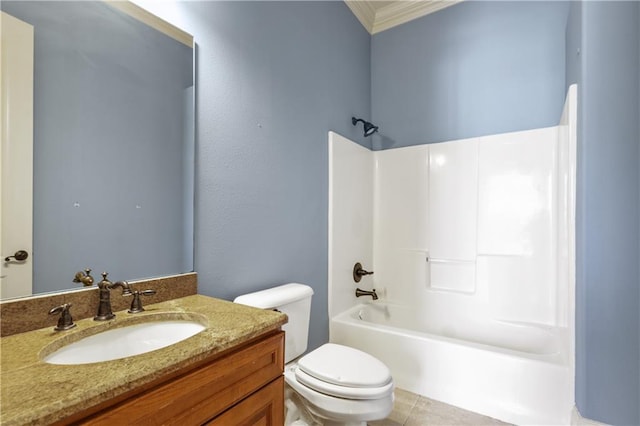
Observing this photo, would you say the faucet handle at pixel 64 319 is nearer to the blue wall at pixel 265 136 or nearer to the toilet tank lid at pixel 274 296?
the blue wall at pixel 265 136

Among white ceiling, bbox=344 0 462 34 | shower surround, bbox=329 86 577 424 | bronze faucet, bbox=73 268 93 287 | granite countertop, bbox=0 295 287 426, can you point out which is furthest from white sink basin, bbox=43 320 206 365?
white ceiling, bbox=344 0 462 34

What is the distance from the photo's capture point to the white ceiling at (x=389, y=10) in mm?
2439

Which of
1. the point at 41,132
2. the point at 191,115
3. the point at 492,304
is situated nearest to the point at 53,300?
the point at 41,132

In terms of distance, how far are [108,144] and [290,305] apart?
1.05m

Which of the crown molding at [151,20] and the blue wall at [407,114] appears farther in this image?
the blue wall at [407,114]

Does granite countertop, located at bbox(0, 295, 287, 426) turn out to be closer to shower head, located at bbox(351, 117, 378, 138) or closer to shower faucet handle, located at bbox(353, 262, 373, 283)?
shower faucet handle, located at bbox(353, 262, 373, 283)

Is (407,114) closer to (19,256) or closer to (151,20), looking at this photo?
(151,20)

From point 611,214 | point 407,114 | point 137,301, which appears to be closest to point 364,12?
point 407,114

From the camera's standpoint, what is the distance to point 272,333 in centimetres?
96

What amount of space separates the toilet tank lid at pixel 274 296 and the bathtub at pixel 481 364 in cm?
65

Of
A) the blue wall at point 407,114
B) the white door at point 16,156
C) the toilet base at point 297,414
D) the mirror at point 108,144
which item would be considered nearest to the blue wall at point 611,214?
the blue wall at point 407,114

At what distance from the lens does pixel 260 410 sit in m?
0.89

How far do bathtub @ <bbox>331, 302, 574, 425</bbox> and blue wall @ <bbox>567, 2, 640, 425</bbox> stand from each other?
0.22 metres

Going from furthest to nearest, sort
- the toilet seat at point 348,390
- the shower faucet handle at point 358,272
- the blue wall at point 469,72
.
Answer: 1. the shower faucet handle at point 358,272
2. the blue wall at point 469,72
3. the toilet seat at point 348,390
